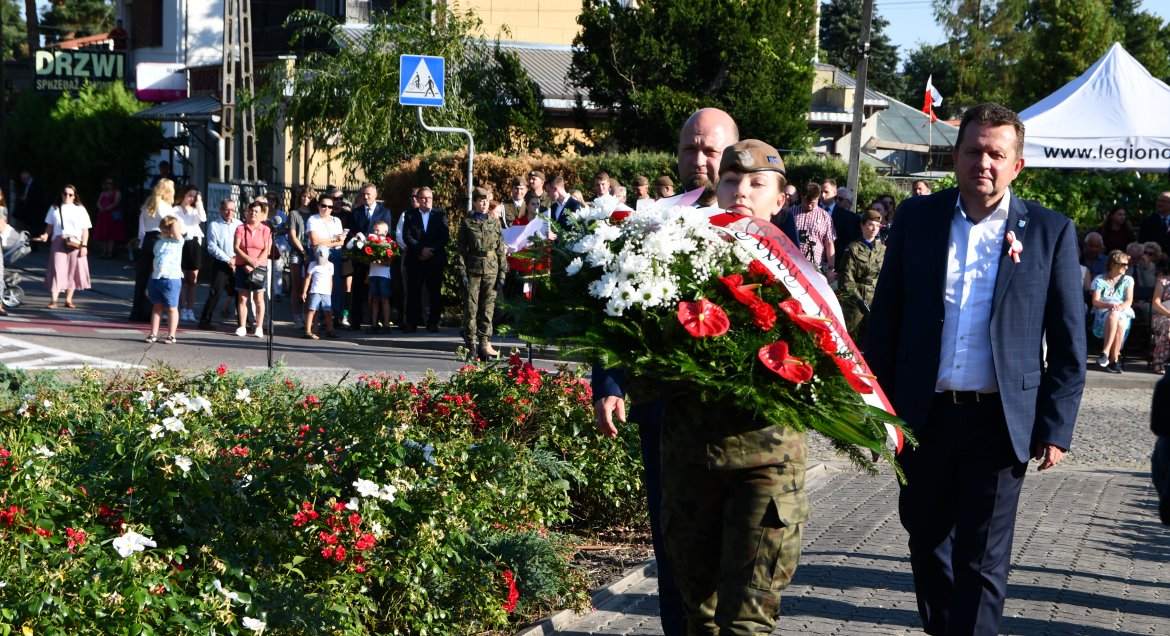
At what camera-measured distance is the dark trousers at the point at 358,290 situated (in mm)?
17844

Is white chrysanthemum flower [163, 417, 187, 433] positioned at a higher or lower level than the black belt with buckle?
lower

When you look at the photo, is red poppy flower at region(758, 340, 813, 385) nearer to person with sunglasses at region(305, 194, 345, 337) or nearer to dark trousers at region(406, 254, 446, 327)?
person with sunglasses at region(305, 194, 345, 337)

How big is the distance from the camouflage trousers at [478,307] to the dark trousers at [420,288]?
2.62 m

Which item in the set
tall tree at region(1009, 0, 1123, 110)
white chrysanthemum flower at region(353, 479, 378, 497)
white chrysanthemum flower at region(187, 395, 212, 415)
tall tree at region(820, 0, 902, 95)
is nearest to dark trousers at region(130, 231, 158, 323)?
white chrysanthemum flower at region(187, 395, 212, 415)

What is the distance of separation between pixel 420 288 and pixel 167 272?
12.2 ft

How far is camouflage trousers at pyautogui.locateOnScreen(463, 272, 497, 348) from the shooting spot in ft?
48.7

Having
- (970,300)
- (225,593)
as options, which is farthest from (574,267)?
(970,300)

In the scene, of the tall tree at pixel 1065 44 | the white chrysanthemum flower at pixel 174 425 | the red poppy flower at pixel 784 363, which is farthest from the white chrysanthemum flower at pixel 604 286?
the tall tree at pixel 1065 44

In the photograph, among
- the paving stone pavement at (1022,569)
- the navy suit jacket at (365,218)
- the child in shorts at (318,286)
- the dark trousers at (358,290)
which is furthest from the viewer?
the navy suit jacket at (365,218)

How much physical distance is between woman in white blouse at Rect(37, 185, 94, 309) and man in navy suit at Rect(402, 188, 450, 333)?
5.48 meters

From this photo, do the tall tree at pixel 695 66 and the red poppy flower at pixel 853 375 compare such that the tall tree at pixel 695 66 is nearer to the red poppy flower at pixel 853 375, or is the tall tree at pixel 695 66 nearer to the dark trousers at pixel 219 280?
the dark trousers at pixel 219 280

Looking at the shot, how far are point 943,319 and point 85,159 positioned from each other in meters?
33.1

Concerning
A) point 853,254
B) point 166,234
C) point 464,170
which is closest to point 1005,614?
point 853,254

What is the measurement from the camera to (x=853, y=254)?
13273 mm
